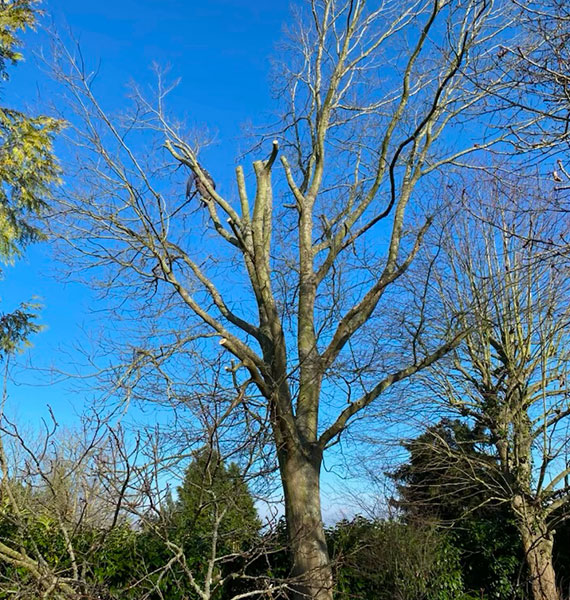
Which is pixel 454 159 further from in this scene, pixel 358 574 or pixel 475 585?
pixel 475 585

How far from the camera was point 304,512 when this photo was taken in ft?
19.0

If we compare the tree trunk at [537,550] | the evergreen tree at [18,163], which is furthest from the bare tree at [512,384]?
the evergreen tree at [18,163]

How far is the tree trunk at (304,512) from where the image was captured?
5.55 meters

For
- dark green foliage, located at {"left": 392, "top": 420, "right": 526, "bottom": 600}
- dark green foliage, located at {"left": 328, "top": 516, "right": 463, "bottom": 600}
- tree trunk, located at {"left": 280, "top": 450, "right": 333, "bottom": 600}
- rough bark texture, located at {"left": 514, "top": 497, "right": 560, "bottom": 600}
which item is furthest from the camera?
dark green foliage, located at {"left": 392, "top": 420, "right": 526, "bottom": 600}

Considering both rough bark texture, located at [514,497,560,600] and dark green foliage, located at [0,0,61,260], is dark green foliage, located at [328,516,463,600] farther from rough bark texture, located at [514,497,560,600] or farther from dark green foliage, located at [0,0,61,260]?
dark green foliage, located at [0,0,61,260]

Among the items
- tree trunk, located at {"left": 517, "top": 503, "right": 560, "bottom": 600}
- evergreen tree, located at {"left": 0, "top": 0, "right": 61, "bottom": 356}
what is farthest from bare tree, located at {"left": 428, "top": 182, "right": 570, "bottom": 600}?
evergreen tree, located at {"left": 0, "top": 0, "right": 61, "bottom": 356}

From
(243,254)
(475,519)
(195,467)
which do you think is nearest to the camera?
(195,467)

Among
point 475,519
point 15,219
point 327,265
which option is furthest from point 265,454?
point 15,219

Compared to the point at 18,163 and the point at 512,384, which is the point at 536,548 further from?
the point at 18,163

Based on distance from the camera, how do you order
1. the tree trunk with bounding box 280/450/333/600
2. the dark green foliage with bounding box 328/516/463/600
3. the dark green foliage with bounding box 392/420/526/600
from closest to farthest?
the tree trunk with bounding box 280/450/333/600 < the dark green foliage with bounding box 328/516/463/600 < the dark green foliage with bounding box 392/420/526/600

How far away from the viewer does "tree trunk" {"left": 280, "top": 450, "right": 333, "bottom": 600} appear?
5547mm

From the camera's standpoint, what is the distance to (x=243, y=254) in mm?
7973

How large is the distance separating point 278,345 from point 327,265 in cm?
Result: 137

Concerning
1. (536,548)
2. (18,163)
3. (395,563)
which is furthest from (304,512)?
(18,163)
